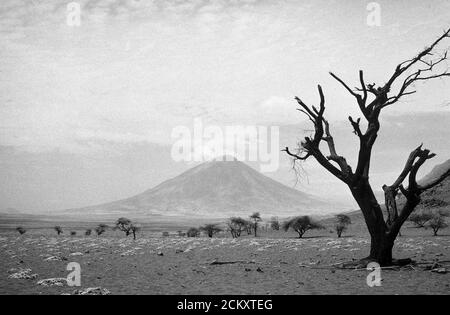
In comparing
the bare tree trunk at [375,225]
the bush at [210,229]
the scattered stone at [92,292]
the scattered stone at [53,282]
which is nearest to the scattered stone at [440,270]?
the bare tree trunk at [375,225]

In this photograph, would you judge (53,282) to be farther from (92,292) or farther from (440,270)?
(440,270)

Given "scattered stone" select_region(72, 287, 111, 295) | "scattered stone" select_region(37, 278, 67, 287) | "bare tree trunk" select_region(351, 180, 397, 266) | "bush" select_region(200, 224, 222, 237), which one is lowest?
"bush" select_region(200, 224, 222, 237)

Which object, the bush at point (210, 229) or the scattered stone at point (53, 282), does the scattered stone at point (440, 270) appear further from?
the bush at point (210, 229)

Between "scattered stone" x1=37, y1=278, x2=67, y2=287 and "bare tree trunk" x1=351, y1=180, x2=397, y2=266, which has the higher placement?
"bare tree trunk" x1=351, y1=180, x2=397, y2=266

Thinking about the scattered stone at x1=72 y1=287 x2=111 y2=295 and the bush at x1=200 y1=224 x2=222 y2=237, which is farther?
the bush at x1=200 y1=224 x2=222 y2=237

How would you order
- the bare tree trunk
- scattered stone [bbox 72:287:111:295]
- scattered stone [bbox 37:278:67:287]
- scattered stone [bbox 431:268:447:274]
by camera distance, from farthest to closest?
the bare tree trunk
scattered stone [bbox 431:268:447:274]
scattered stone [bbox 37:278:67:287]
scattered stone [bbox 72:287:111:295]

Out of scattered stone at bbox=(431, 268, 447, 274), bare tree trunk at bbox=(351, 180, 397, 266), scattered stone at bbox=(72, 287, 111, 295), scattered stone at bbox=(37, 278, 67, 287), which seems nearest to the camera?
scattered stone at bbox=(72, 287, 111, 295)

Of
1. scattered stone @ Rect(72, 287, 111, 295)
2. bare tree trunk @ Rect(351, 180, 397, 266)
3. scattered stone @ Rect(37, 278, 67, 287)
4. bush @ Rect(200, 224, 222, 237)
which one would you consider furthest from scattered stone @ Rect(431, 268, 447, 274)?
bush @ Rect(200, 224, 222, 237)

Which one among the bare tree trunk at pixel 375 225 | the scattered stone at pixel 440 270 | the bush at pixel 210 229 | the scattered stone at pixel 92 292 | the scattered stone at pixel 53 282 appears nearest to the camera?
the scattered stone at pixel 92 292

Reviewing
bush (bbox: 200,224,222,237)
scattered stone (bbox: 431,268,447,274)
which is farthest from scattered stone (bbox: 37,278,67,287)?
bush (bbox: 200,224,222,237)

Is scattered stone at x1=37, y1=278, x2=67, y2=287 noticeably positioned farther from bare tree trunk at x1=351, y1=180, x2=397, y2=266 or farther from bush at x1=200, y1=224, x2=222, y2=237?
bush at x1=200, y1=224, x2=222, y2=237
